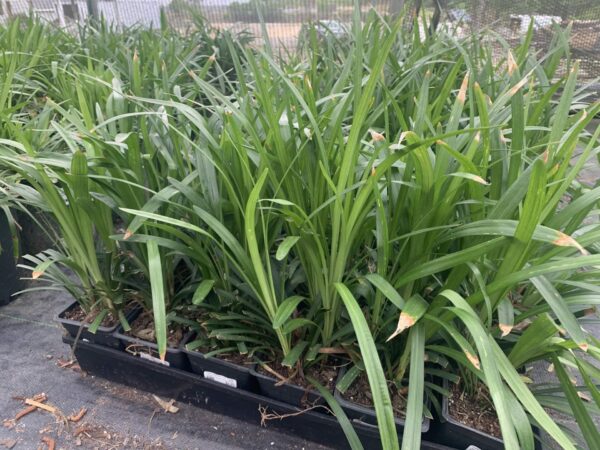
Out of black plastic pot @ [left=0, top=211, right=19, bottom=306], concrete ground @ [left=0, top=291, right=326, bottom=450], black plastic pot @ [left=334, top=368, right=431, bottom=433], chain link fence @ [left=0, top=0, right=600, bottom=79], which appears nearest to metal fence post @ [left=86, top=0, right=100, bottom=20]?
chain link fence @ [left=0, top=0, right=600, bottom=79]

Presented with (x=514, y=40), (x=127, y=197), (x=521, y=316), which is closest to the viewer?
(x=521, y=316)

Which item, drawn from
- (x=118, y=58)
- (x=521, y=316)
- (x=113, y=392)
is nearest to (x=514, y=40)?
(x=118, y=58)

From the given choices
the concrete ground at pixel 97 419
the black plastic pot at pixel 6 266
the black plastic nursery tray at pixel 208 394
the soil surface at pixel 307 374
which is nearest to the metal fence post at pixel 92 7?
the black plastic pot at pixel 6 266

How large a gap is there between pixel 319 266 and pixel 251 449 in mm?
375

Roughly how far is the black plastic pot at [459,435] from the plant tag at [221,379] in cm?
34

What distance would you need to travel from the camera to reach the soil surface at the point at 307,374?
0.73 m

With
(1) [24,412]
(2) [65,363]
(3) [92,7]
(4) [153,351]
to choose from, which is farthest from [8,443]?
(3) [92,7]

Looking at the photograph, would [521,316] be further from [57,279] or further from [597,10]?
Result: [597,10]

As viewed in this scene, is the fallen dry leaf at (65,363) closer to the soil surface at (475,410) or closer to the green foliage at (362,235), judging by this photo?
the green foliage at (362,235)

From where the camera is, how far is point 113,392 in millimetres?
899

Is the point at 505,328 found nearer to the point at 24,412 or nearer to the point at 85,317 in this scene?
the point at 85,317

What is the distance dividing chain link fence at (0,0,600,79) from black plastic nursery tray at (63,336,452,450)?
123 centimetres

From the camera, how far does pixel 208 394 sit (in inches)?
32.6

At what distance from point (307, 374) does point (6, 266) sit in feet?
2.93
